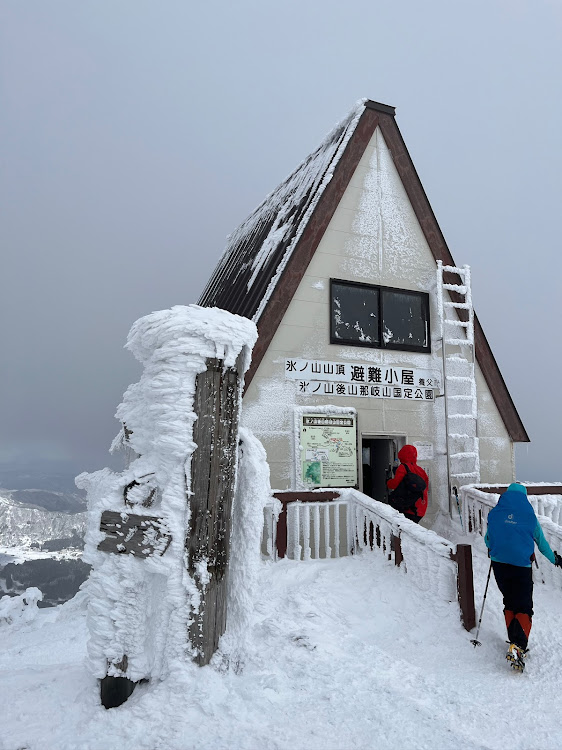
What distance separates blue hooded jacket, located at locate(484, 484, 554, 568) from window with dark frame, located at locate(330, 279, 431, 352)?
5.39m

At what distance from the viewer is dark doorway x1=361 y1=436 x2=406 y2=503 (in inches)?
467

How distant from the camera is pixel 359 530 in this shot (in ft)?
26.0

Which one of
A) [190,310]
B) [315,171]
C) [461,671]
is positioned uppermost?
[315,171]

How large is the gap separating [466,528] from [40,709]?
7.80 metres

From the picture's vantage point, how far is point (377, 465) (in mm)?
12312

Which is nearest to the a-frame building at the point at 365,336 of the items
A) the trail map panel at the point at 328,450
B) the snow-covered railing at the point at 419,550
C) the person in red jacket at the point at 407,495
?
the trail map panel at the point at 328,450

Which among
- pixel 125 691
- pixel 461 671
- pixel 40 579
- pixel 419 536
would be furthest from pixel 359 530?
pixel 40 579

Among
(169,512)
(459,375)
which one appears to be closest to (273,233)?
(459,375)

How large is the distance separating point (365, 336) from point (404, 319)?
3.76ft

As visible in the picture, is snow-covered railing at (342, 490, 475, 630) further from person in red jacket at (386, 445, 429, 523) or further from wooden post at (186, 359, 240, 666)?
wooden post at (186, 359, 240, 666)

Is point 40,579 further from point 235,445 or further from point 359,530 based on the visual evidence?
point 235,445

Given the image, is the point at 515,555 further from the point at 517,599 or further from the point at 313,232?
Answer: the point at 313,232

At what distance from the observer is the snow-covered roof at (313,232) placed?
9727 millimetres

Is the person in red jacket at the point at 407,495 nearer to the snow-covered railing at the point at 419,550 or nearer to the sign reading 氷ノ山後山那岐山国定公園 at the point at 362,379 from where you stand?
the snow-covered railing at the point at 419,550
